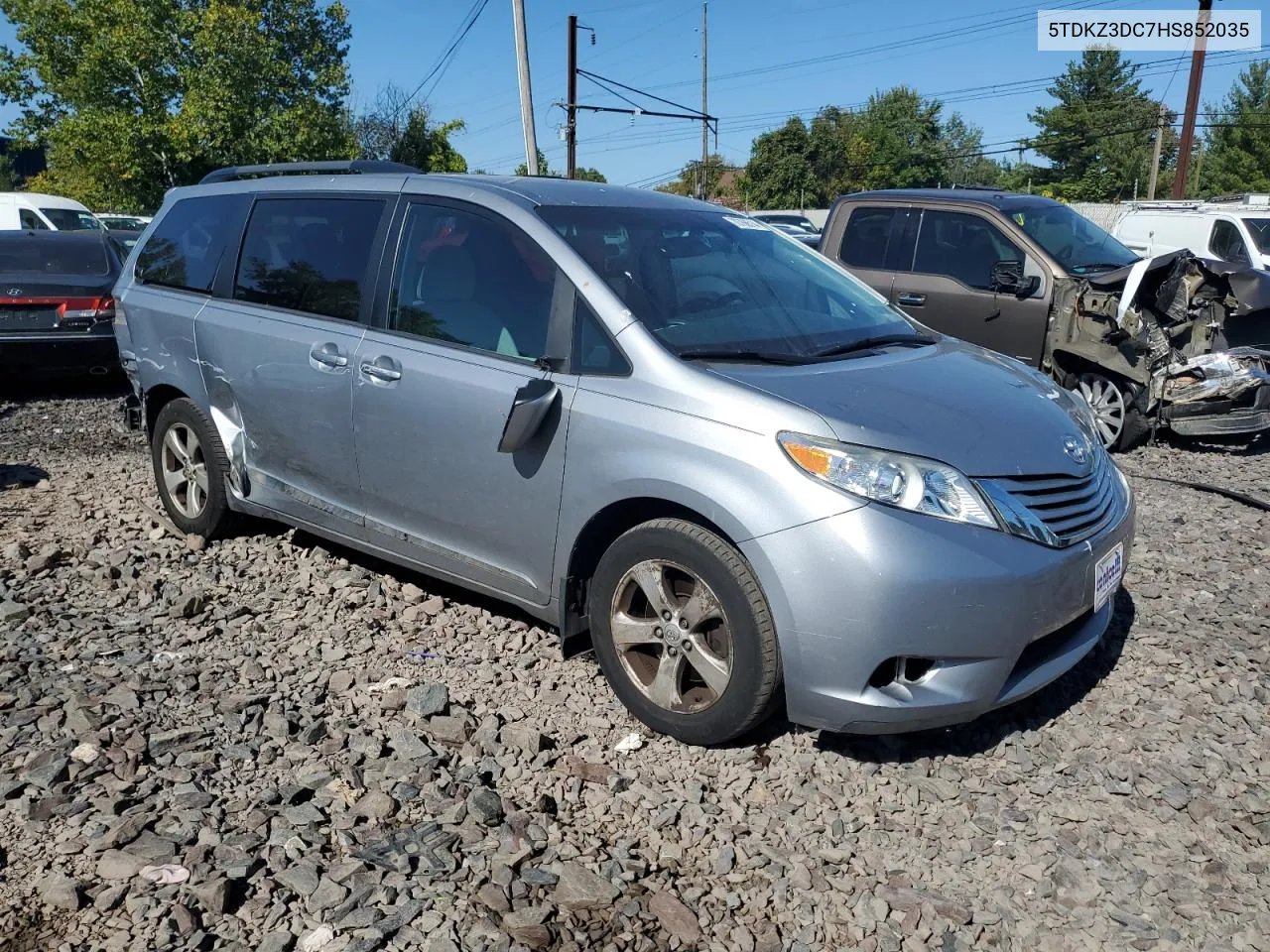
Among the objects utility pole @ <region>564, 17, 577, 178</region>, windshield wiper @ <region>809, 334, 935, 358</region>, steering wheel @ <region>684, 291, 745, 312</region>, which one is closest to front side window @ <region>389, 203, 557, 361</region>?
steering wheel @ <region>684, 291, 745, 312</region>

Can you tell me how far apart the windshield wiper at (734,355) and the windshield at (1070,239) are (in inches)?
221

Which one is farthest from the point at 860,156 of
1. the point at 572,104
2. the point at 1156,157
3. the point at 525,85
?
the point at 525,85

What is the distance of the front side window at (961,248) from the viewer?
340 inches

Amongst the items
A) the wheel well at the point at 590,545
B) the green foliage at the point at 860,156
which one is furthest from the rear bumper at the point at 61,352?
the green foliage at the point at 860,156

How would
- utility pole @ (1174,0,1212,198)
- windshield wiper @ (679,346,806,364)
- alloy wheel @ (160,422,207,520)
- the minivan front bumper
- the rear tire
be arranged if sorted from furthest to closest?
utility pole @ (1174,0,1212,198) → alloy wheel @ (160,422,207,520) → the rear tire → windshield wiper @ (679,346,806,364) → the minivan front bumper

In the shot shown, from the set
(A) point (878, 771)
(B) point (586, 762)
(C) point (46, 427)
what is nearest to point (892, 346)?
(A) point (878, 771)

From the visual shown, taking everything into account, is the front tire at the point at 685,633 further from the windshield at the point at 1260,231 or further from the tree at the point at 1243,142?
the tree at the point at 1243,142

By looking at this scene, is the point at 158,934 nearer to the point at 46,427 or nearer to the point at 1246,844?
the point at 1246,844

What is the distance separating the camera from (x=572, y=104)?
2964 centimetres

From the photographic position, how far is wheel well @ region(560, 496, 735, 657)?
11.2 ft

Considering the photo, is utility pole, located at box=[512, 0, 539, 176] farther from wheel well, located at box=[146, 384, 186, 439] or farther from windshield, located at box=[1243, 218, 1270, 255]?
wheel well, located at box=[146, 384, 186, 439]

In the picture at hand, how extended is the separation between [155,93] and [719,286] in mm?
32945

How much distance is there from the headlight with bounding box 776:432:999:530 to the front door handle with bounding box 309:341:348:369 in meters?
2.04

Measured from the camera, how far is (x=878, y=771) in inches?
133
